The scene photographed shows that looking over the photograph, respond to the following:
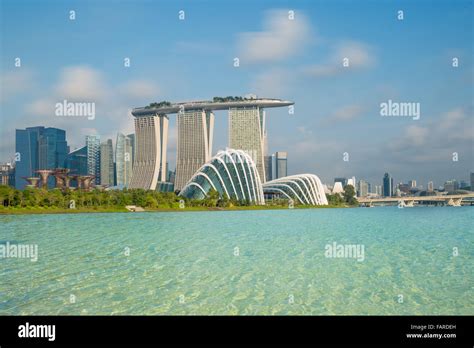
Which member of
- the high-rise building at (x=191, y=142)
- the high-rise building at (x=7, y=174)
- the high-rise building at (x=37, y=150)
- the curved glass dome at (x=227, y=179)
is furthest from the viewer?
the high-rise building at (x=37, y=150)

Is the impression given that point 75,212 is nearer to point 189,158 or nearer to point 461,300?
point 461,300

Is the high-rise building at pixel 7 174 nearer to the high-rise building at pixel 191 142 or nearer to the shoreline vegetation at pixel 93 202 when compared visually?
the high-rise building at pixel 191 142

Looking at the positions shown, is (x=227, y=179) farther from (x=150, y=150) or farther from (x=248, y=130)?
(x=150, y=150)

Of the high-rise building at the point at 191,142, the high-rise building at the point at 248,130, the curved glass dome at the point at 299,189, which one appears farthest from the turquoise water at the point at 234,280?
the high-rise building at the point at 248,130

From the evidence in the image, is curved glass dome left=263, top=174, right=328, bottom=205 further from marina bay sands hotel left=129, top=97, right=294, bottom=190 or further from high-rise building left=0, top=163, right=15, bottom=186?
high-rise building left=0, top=163, right=15, bottom=186

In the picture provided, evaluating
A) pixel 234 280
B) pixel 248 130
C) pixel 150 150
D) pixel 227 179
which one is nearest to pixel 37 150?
pixel 150 150

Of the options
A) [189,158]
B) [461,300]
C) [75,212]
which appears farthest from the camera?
[189,158]

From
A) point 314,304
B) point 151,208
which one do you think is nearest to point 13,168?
point 151,208
